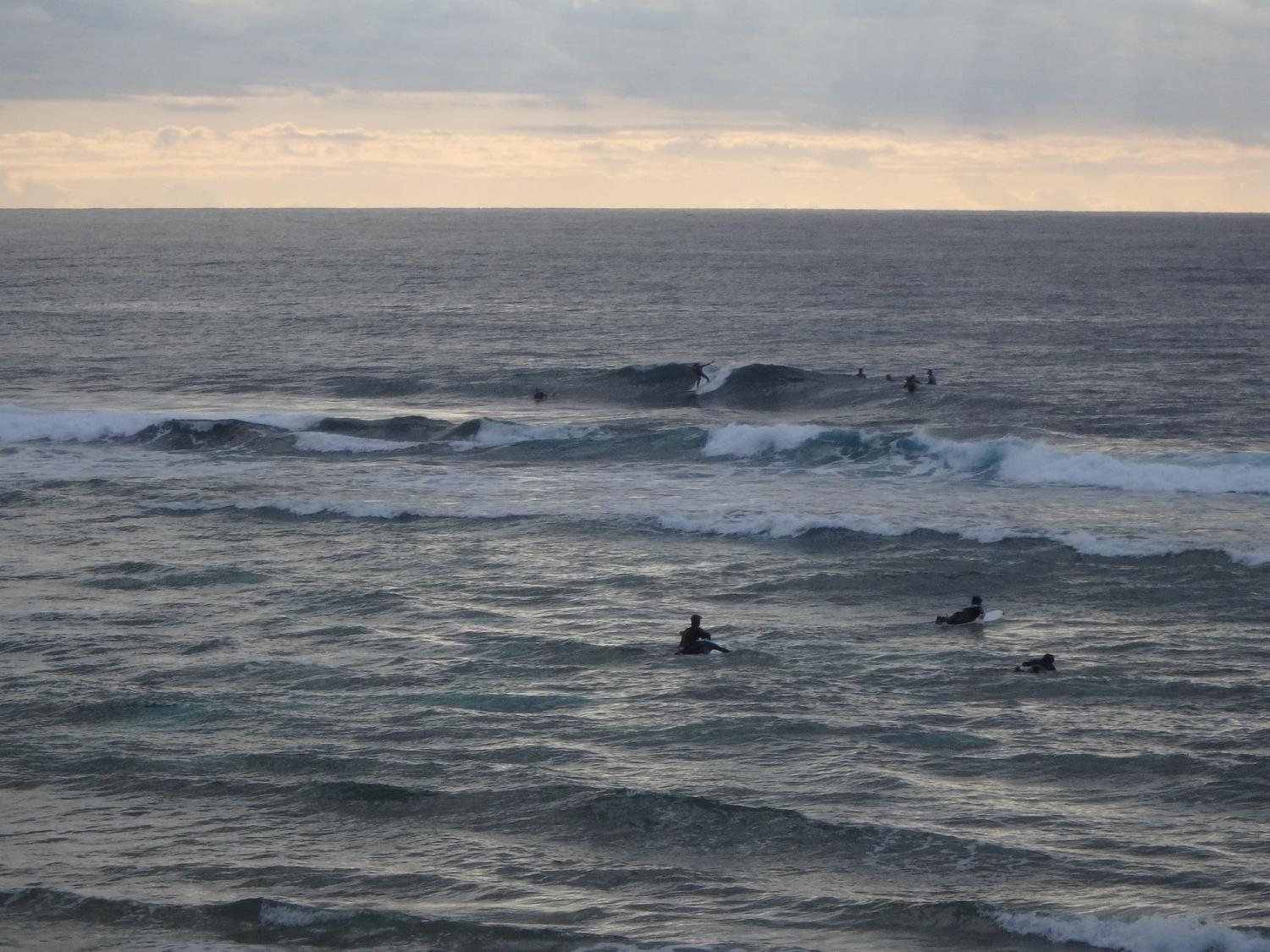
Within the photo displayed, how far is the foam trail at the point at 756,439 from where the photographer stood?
141ft

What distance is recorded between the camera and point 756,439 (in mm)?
43500

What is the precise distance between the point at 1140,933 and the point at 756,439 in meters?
29.7

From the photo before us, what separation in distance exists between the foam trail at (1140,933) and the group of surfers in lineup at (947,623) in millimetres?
8266

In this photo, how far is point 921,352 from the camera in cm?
6384

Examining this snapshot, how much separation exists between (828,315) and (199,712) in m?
63.0

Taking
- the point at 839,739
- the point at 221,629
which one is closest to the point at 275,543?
the point at 221,629

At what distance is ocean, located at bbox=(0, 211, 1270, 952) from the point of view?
15.7m

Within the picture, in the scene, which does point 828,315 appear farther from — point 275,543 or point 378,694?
point 378,694

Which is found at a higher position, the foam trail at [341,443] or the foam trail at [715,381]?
the foam trail at [715,381]

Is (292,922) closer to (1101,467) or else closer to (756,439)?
(1101,467)

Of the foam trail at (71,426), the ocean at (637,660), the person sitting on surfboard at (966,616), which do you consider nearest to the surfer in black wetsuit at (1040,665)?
the ocean at (637,660)

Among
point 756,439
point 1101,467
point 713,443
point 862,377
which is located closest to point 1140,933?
point 1101,467

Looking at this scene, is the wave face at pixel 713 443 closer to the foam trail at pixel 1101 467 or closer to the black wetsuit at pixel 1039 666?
the foam trail at pixel 1101 467

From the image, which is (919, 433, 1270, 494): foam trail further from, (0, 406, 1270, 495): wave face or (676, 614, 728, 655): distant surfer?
(676, 614, 728, 655): distant surfer
